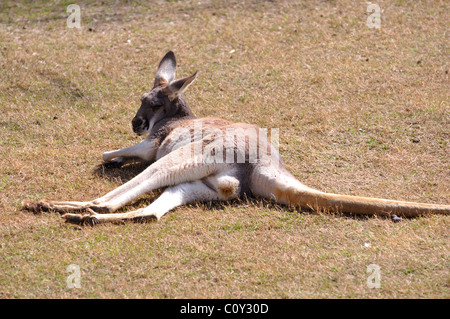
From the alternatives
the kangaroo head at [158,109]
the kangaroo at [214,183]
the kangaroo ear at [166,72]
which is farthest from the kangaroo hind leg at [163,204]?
the kangaroo ear at [166,72]

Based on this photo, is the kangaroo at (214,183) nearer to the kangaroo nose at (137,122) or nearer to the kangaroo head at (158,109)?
the kangaroo head at (158,109)

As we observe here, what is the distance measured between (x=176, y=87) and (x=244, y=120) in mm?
1388

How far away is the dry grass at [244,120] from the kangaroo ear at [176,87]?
2.95 ft

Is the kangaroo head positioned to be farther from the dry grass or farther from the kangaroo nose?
the dry grass

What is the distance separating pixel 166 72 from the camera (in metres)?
6.50

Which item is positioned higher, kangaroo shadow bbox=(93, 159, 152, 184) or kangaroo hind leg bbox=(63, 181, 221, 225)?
kangaroo shadow bbox=(93, 159, 152, 184)

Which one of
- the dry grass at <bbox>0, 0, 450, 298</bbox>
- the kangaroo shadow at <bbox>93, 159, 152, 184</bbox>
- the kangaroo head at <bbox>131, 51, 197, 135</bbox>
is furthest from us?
the kangaroo head at <bbox>131, 51, 197, 135</bbox>

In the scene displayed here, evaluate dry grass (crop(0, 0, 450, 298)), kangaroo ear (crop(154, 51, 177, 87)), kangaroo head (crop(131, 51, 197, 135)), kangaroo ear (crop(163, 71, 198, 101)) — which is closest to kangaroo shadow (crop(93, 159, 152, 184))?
dry grass (crop(0, 0, 450, 298))

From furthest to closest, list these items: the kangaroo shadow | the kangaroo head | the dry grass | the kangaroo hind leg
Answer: the kangaroo head, the kangaroo shadow, the kangaroo hind leg, the dry grass

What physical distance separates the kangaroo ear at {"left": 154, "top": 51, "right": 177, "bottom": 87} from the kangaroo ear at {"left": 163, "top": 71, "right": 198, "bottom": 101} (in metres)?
0.24

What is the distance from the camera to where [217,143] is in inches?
210

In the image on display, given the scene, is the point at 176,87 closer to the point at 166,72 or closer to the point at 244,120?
Answer: the point at 166,72

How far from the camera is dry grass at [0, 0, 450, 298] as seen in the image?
4.18m

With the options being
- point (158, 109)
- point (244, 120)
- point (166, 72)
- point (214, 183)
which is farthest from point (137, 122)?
point (244, 120)
